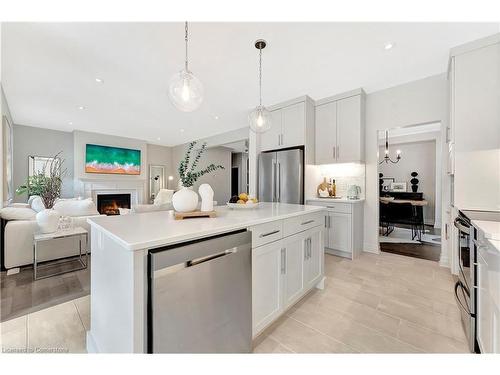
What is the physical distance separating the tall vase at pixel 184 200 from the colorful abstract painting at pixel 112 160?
638 cm

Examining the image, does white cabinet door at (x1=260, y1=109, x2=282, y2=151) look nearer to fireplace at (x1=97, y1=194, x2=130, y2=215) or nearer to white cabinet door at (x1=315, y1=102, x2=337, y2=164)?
white cabinet door at (x1=315, y1=102, x2=337, y2=164)

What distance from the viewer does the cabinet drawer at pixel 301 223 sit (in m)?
1.66

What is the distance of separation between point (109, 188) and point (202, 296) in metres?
6.94

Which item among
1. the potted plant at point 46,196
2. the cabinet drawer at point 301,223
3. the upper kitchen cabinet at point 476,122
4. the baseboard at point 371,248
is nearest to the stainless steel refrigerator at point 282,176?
the baseboard at point 371,248

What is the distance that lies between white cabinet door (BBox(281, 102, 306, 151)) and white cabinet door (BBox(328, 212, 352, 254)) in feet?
4.46

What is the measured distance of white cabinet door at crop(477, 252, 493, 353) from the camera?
3.58ft

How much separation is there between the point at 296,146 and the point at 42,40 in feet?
11.2

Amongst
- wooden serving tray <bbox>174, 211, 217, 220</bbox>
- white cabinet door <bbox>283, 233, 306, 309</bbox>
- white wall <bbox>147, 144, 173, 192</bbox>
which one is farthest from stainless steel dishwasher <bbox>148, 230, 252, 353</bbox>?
white wall <bbox>147, 144, 173, 192</bbox>

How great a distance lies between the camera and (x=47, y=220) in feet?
8.57

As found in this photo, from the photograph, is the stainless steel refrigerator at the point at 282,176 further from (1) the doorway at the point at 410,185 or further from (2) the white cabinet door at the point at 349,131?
(1) the doorway at the point at 410,185

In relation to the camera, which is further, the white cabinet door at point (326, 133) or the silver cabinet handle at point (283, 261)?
the white cabinet door at point (326, 133)

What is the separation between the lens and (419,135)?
18.6 ft

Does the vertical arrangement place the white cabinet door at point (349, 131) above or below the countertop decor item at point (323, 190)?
above

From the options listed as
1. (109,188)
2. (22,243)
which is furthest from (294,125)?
(109,188)
